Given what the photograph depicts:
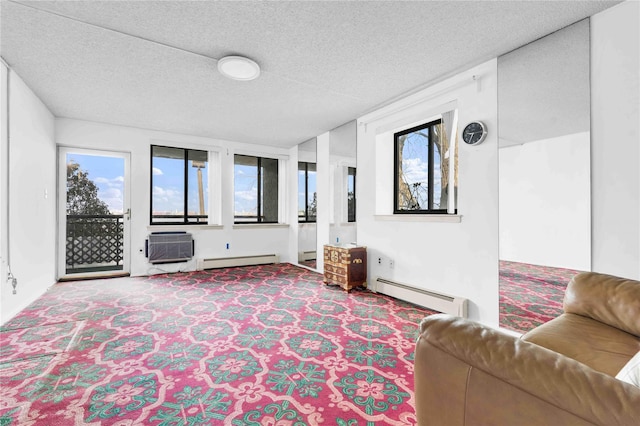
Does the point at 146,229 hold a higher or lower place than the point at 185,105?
lower

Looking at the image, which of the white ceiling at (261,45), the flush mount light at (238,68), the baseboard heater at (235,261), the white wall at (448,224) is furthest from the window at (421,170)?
the baseboard heater at (235,261)

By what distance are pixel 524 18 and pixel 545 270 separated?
2065 mm

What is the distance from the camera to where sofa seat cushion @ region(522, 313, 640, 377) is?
1228 mm

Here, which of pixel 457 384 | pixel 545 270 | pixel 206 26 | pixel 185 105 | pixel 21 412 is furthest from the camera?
pixel 185 105

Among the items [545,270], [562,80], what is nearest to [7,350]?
[545,270]

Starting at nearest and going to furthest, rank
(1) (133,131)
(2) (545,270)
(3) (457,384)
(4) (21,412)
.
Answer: (3) (457,384)
(4) (21,412)
(2) (545,270)
(1) (133,131)

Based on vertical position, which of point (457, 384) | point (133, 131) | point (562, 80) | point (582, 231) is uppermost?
point (133, 131)

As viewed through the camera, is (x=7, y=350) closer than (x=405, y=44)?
Yes

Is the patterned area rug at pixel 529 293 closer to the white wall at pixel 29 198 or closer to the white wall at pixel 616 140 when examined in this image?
the white wall at pixel 616 140

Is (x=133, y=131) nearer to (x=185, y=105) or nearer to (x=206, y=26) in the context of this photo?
(x=185, y=105)

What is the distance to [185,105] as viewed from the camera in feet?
13.3

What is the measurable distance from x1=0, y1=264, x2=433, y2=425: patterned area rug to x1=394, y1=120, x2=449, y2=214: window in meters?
1.29

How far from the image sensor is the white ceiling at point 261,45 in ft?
6.95

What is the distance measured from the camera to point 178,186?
5.59 m
